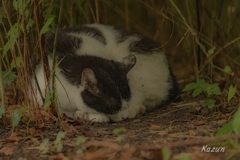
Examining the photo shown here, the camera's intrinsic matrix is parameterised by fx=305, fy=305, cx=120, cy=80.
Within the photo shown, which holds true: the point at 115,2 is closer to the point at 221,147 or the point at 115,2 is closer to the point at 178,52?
the point at 178,52

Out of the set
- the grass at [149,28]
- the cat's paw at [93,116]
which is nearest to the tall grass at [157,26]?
the grass at [149,28]

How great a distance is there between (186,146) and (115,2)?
4219 millimetres

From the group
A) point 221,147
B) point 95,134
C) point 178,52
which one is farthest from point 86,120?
point 178,52

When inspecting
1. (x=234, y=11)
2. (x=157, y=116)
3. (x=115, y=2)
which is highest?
(x=115, y=2)

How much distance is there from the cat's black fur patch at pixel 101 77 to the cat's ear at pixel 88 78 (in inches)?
2.1

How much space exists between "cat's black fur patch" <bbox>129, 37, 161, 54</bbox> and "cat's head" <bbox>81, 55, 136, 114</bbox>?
66 centimetres

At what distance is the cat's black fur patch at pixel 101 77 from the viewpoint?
3021 millimetres

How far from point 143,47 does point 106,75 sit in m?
0.89

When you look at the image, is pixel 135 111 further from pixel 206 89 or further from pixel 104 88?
pixel 206 89

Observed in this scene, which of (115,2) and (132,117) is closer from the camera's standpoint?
(132,117)

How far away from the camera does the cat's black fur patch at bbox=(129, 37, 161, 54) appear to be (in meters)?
3.75

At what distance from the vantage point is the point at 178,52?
542 centimetres

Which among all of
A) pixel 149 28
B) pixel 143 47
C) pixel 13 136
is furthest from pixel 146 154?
pixel 149 28

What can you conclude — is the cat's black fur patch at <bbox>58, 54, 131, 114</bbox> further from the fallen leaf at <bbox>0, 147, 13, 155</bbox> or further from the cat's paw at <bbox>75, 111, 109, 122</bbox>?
the fallen leaf at <bbox>0, 147, 13, 155</bbox>
